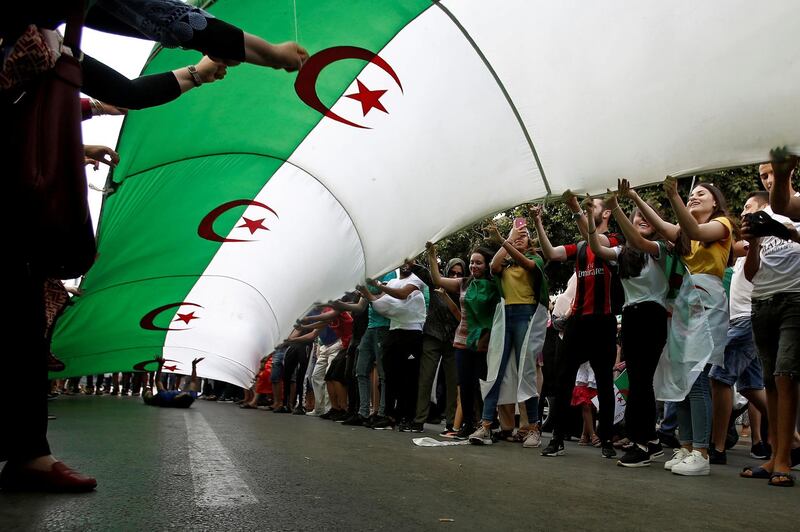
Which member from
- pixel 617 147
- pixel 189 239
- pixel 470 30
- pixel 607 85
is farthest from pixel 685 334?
pixel 189 239

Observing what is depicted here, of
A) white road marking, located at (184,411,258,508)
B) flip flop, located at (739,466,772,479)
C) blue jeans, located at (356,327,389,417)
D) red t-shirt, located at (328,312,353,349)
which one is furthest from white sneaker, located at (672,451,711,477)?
red t-shirt, located at (328,312,353,349)

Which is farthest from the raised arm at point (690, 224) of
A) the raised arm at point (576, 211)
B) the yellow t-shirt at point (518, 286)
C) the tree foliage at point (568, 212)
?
the yellow t-shirt at point (518, 286)

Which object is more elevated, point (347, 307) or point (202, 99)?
point (202, 99)

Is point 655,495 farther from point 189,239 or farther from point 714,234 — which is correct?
point 189,239

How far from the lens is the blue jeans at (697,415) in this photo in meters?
5.10

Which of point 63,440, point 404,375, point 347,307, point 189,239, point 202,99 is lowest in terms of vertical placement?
point 63,440

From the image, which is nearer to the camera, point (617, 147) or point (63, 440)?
point (617, 147)

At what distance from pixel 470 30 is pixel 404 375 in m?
4.80

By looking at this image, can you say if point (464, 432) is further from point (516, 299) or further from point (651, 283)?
point (651, 283)

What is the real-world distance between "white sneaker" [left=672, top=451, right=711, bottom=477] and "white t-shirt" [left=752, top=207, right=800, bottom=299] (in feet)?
3.95

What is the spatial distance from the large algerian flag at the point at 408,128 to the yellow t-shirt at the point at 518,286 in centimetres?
102

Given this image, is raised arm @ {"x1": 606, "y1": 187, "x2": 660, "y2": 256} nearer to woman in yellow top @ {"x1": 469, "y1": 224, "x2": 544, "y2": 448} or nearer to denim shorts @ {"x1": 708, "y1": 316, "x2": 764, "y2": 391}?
denim shorts @ {"x1": 708, "y1": 316, "x2": 764, "y2": 391}

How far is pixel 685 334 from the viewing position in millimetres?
5238

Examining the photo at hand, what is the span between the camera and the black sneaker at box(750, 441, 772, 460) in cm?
692
